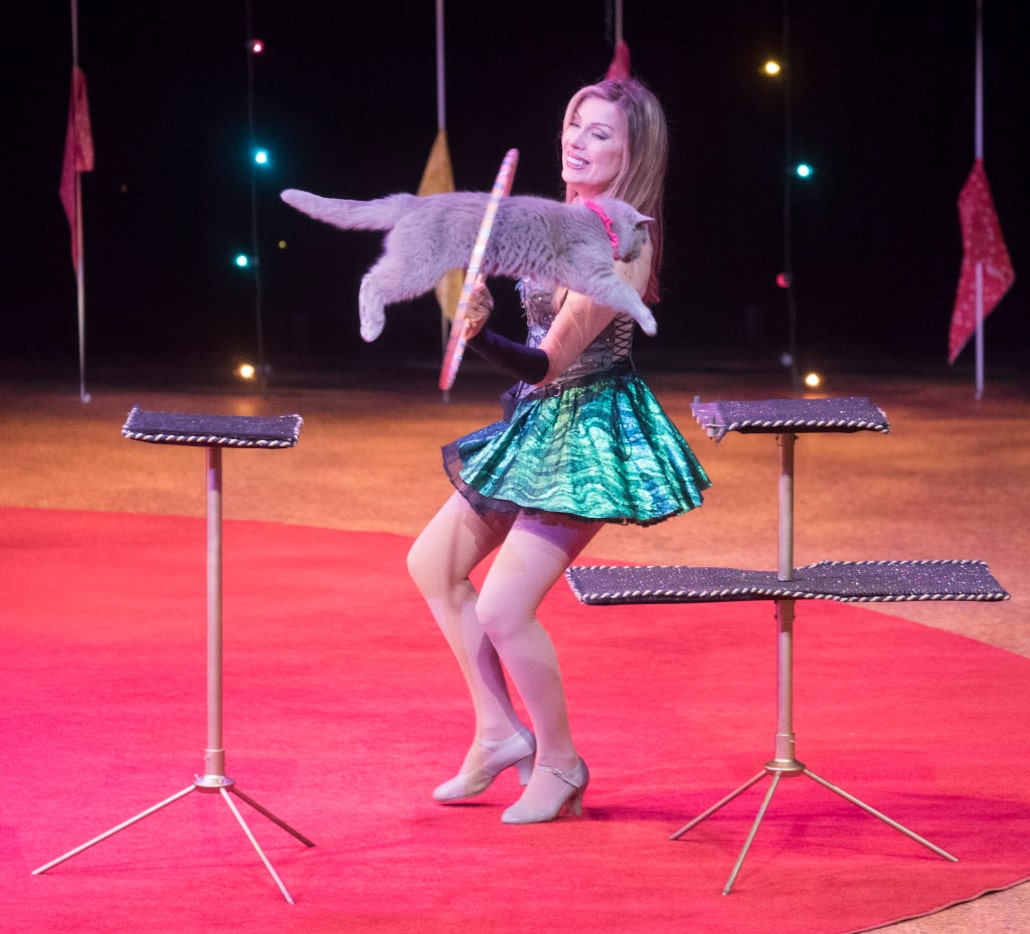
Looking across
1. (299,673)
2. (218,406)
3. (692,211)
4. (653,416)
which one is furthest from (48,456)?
(692,211)

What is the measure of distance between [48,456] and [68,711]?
5.10 meters

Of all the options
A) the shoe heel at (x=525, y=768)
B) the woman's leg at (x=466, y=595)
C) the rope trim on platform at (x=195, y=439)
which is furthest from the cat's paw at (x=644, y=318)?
the shoe heel at (x=525, y=768)

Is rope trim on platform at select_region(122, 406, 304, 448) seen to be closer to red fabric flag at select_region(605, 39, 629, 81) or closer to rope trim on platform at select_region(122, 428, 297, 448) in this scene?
rope trim on platform at select_region(122, 428, 297, 448)

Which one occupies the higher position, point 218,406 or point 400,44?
point 400,44

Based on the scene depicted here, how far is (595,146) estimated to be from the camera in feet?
11.3

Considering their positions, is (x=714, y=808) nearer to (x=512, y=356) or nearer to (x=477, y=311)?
(x=512, y=356)

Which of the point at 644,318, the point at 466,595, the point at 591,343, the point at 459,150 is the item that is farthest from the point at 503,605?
the point at 459,150

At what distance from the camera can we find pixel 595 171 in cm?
344

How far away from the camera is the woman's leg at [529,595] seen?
3.45 metres

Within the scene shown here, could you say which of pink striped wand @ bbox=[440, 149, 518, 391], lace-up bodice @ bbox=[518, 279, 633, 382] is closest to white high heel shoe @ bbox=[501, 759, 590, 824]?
lace-up bodice @ bbox=[518, 279, 633, 382]

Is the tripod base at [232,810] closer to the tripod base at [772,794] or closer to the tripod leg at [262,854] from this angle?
the tripod leg at [262,854]

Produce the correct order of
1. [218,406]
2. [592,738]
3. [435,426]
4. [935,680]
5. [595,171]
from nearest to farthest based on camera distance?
[595,171] < [592,738] < [935,680] < [435,426] < [218,406]

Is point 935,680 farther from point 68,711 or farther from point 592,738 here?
point 68,711

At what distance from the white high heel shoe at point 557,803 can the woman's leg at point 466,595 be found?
0.16 m
